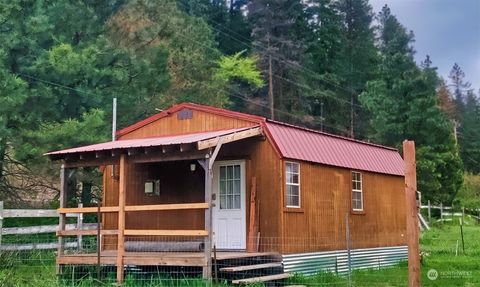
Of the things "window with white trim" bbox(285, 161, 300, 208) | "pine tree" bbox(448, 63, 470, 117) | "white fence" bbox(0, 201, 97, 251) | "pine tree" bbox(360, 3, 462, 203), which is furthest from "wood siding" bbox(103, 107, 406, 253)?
"pine tree" bbox(448, 63, 470, 117)

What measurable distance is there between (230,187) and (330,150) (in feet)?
9.47

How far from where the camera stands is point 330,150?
46.3ft

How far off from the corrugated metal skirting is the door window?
5.61ft

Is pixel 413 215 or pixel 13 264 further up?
pixel 413 215

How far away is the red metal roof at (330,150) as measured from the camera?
41.1 feet

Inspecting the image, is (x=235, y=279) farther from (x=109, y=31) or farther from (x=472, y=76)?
(x=472, y=76)

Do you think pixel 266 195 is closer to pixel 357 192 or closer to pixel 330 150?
pixel 330 150

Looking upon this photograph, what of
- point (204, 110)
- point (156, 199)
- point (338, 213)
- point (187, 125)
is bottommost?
point (338, 213)

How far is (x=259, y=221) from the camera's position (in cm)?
1217

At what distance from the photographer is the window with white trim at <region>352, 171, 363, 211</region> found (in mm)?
14758

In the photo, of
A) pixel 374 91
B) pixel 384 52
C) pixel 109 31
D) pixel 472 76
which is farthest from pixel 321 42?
pixel 472 76

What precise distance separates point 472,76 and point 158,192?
197ft

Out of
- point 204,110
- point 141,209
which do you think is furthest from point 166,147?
point 204,110

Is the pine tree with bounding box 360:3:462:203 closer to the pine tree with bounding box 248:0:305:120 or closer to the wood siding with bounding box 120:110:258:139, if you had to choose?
the pine tree with bounding box 248:0:305:120
